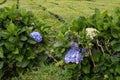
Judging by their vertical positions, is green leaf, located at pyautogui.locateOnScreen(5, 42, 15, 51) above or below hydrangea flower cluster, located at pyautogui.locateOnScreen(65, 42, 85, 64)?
below

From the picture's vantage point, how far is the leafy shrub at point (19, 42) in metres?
4.44

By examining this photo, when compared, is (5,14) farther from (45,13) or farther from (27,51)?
(45,13)

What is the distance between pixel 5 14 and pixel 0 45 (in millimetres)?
415

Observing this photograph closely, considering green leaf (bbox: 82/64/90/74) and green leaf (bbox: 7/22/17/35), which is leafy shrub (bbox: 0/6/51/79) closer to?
green leaf (bbox: 7/22/17/35)

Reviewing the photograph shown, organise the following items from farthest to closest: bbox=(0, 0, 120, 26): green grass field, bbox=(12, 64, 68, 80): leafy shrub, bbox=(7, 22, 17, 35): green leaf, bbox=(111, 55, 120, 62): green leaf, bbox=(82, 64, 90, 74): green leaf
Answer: bbox=(0, 0, 120, 26): green grass field, bbox=(7, 22, 17, 35): green leaf, bbox=(12, 64, 68, 80): leafy shrub, bbox=(82, 64, 90, 74): green leaf, bbox=(111, 55, 120, 62): green leaf

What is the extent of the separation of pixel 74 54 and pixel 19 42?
1106 millimetres

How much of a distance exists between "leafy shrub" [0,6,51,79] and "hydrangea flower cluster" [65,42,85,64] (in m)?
0.94

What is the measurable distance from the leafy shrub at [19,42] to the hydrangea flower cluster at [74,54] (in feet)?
3.08

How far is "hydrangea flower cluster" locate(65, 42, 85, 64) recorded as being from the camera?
11.7 ft

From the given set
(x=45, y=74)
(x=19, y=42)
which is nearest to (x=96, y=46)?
(x=45, y=74)

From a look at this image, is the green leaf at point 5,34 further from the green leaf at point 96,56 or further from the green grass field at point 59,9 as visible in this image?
the green grass field at point 59,9

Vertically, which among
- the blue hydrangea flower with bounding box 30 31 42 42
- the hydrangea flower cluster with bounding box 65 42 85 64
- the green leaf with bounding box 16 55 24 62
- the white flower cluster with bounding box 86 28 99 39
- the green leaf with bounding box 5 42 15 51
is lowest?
the green leaf with bounding box 16 55 24 62

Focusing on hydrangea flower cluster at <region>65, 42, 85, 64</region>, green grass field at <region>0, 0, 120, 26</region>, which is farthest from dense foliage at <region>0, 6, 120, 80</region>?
green grass field at <region>0, 0, 120, 26</region>

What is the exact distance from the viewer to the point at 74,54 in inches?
141
